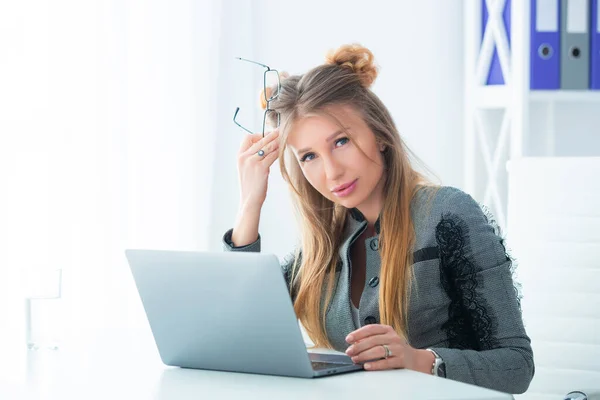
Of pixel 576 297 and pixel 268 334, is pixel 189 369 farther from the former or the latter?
pixel 576 297

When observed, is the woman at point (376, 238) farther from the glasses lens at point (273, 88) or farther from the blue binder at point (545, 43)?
the blue binder at point (545, 43)

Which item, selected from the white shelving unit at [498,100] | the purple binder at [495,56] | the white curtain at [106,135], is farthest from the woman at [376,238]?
the purple binder at [495,56]

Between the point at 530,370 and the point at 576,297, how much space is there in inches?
15.6

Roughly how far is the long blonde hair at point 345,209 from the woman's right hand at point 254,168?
0.13 feet

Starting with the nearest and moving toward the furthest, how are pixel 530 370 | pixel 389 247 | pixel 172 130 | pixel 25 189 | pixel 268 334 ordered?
pixel 268 334 < pixel 530 370 < pixel 389 247 < pixel 25 189 < pixel 172 130

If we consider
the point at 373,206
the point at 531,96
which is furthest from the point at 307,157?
the point at 531,96

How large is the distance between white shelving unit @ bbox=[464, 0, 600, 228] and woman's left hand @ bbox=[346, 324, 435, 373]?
1425mm

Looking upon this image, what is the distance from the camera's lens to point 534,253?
6.10 ft

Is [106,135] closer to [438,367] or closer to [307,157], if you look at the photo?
[307,157]

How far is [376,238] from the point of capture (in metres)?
1.68

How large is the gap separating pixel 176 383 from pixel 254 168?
29.7 inches

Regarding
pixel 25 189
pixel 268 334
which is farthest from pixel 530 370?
pixel 25 189

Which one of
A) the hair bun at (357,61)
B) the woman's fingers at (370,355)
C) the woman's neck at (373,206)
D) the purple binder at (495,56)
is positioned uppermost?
the purple binder at (495,56)

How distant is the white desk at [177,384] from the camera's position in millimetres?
1042
